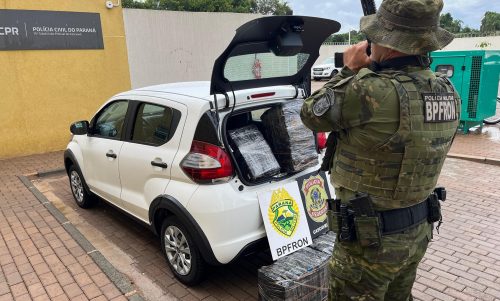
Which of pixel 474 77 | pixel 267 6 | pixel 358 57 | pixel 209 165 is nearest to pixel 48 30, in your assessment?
pixel 209 165

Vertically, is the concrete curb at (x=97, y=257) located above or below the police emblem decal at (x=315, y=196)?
below

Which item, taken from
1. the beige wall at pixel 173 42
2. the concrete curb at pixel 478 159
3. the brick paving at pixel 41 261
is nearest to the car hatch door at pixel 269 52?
the brick paving at pixel 41 261

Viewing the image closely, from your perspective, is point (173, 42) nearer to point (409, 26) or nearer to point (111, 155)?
point (111, 155)

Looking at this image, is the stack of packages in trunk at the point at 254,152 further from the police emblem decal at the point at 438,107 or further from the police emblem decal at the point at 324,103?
the police emblem decal at the point at 438,107

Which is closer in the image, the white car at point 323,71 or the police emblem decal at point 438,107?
the police emblem decal at point 438,107

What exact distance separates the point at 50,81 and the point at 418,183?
7.99m

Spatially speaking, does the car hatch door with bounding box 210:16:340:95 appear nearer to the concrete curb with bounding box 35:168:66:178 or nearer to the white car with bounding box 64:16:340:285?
the white car with bounding box 64:16:340:285

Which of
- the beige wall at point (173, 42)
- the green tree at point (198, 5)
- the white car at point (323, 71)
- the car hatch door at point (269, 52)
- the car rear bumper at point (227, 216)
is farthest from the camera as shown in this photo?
the green tree at point (198, 5)

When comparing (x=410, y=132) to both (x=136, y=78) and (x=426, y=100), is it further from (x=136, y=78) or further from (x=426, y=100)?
(x=136, y=78)

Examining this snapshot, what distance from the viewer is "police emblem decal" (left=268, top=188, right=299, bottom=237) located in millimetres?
3102

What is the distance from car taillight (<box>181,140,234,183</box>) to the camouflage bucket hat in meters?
1.46

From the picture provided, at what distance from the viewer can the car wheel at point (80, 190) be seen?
4953 millimetres

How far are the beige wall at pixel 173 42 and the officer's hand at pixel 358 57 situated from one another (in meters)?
8.14

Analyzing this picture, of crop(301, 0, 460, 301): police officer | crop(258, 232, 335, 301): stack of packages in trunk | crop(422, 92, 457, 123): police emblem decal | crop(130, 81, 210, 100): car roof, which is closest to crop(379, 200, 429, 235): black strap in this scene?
crop(301, 0, 460, 301): police officer
